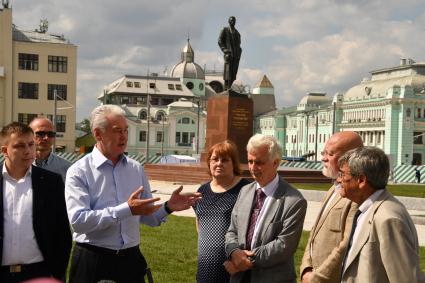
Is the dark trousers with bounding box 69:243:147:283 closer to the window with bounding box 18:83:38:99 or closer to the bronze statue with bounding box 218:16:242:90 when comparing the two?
the bronze statue with bounding box 218:16:242:90

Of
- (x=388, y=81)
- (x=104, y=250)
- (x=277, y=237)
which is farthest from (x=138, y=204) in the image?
(x=388, y=81)

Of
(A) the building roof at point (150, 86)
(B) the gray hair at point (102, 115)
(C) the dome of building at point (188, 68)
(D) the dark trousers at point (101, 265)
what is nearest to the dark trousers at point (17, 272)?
(D) the dark trousers at point (101, 265)

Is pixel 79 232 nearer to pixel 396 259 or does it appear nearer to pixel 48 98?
pixel 396 259

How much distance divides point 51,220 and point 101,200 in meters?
0.47

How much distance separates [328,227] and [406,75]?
102525 mm

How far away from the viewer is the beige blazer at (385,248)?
138 inches

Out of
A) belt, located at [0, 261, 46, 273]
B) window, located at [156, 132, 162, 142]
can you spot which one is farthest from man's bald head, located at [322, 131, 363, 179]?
window, located at [156, 132, 162, 142]

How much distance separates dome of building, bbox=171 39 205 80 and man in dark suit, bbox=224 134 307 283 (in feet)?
423

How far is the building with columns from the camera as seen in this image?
87125 millimetres

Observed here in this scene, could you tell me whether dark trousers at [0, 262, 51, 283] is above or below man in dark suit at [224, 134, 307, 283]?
below

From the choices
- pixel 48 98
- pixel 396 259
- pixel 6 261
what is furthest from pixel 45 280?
pixel 48 98

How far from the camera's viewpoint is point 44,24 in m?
67.6

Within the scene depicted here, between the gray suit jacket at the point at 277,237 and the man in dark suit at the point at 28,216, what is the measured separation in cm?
132

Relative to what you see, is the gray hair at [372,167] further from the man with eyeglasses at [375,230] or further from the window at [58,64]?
the window at [58,64]
